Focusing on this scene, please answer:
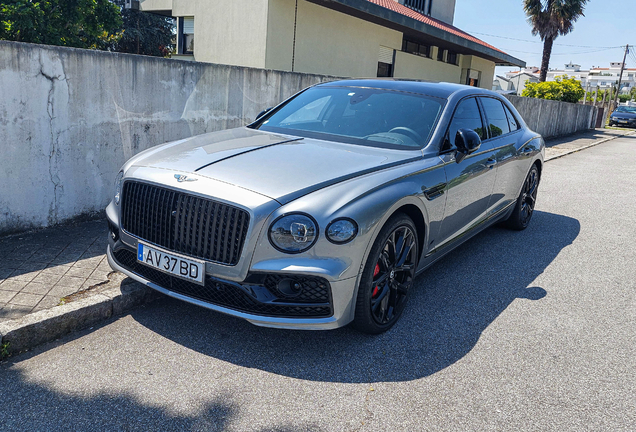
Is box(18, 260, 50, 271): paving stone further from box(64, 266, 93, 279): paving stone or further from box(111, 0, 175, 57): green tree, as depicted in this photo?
box(111, 0, 175, 57): green tree

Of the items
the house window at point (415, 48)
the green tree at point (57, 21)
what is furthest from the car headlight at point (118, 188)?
the house window at point (415, 48)

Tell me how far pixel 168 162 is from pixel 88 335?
1211 millimetres

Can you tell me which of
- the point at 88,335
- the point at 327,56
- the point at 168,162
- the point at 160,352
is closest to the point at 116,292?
the point at 88,335

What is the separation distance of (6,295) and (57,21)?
49.8 ft

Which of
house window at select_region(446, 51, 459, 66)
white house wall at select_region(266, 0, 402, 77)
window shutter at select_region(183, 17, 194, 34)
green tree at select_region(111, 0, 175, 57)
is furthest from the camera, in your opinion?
green tree at select_region(111, 0, 175, 57)

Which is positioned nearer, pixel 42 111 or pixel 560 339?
pixel 560 339

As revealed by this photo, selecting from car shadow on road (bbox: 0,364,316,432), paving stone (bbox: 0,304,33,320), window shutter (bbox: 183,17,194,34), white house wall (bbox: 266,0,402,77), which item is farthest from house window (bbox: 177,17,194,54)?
car shadow on road (bbox: 0,364,316,432)

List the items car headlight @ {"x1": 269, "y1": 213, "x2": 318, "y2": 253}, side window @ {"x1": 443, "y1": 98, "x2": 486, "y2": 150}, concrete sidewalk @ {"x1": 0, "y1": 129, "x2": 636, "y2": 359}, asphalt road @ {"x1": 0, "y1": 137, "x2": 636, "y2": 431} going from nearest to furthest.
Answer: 1. asphalt road @ {"x1": 0, "y1": 137, "x2": 636, "y2": 431}
2. car headlight @ {"x1": 269, "y1": 213, "x2": 318, "y2": 253}
3. concrete sidewalk @ {"x1": 0, "y1": 129, "x2": 636, "y2": 359}
4. side window @ {"x1": 443, "y1": 98, "x2": 486, "y2": 150}

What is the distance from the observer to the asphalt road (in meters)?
2.61

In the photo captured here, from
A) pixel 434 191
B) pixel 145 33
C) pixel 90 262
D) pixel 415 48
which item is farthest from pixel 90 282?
pixel 145 33

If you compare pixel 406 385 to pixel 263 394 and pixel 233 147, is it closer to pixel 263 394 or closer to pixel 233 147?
pixel 263 394

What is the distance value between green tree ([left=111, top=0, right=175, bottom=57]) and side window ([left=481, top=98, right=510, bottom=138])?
2905 cm

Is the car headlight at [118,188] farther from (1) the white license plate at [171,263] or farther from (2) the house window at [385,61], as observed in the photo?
(2) the house window at [385,61]

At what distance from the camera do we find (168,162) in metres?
3.44
